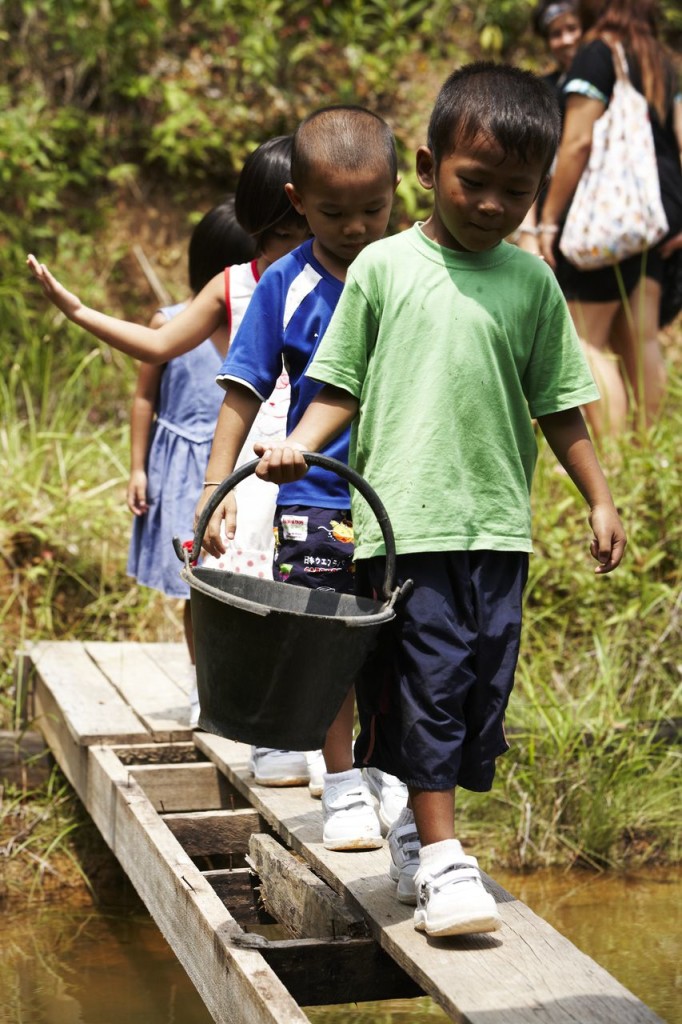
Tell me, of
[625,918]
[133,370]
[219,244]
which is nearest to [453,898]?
[625,918]

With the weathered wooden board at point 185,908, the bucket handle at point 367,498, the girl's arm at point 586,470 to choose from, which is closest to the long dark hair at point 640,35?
the girl's arm at point 586,470

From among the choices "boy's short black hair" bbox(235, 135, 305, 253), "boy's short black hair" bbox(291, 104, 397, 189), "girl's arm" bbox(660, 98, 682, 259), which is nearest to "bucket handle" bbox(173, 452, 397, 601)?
"boy's short black hair" bbox(291, 104, 397, 189)

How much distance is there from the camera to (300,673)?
2.16 meters

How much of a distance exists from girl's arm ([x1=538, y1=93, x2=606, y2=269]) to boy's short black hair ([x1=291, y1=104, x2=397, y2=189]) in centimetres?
278

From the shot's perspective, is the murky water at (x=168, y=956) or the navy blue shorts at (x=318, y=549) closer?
the navy blue shorts at (x=318, y=549)

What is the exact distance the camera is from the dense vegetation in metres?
4.20

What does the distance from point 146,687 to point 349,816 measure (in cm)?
178

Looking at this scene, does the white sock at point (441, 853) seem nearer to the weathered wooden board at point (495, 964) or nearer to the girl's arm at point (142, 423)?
the weathered wooden board at point (495, 964)

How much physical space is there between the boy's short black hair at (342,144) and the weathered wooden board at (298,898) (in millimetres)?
1457

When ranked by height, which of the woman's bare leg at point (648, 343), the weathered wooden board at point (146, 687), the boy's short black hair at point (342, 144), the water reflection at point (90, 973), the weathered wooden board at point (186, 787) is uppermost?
the boy's short black hair at point (342, 144)

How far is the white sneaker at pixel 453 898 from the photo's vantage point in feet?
7.18

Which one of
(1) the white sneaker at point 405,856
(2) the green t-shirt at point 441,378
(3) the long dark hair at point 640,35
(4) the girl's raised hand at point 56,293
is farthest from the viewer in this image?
(3) the long dark hair at point 640,35

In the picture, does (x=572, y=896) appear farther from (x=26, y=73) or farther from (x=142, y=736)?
(x=26, y=73)

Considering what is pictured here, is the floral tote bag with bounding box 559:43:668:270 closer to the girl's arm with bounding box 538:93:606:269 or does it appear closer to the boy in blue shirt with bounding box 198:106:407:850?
the girl's arm with bounding box 538:93:606:269
